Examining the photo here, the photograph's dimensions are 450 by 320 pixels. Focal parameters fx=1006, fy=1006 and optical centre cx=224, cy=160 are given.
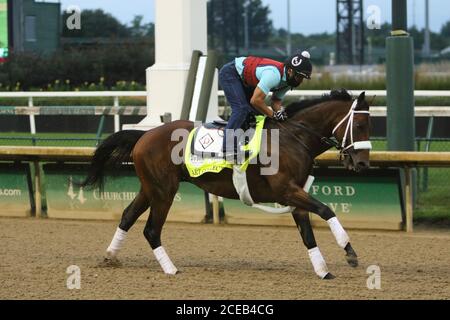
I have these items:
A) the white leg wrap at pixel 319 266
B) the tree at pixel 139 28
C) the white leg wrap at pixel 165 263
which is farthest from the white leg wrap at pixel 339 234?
the tree at pixel 139 28

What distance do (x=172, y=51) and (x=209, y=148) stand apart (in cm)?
420

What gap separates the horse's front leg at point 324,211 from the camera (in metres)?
7.57

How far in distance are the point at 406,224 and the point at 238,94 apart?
321 cm

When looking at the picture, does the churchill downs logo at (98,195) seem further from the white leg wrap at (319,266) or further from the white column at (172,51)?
the white leg wrap at (319,266)

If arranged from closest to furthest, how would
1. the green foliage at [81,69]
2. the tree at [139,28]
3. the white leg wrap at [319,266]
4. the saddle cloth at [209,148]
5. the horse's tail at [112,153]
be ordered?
the white leg wrap at [319,266] → the saddle cloth at [209,148] → the horse's tail at [112,153] → the green foliage at [81,69] → the tree at [139,28]

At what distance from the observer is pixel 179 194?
1140cm

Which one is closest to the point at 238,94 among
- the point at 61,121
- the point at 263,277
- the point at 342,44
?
the point at 263,277

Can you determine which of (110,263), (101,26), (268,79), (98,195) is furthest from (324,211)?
(101,26)

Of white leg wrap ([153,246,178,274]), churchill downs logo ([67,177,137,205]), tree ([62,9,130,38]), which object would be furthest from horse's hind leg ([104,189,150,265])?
tree ([62,9,130,38])

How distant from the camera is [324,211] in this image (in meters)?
7.66

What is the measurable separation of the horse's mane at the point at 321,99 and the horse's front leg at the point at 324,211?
0.72 meters

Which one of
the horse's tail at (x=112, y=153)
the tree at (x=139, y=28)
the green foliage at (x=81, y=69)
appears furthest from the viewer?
the tree at (x=139, y=28)

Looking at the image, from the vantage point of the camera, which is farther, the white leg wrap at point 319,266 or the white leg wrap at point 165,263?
the white leg wrap at point 165,263

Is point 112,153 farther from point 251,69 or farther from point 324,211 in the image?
point 324,211
